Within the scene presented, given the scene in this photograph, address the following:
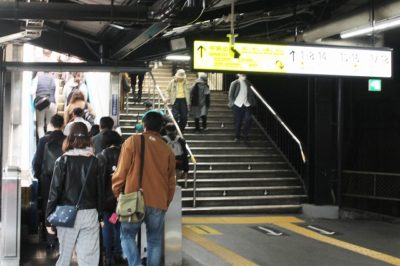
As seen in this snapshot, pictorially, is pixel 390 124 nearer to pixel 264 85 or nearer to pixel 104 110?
pixel 264 85

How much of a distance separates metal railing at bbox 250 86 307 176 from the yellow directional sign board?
4.69 metres

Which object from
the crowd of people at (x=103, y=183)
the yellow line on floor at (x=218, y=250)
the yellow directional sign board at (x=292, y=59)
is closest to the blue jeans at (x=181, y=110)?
the yellow line on floor at (x=218, y=250)

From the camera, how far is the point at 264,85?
55.3 ft

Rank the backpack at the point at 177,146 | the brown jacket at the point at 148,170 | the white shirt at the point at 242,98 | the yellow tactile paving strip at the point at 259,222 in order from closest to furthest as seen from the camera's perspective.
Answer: the brown jacket at the point at 148,170, the yellow tactile paving strip at the point at 259,222, the backpack at the point at 177,146, the white shirt at the point at 242,98

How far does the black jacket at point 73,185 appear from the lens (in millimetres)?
4969

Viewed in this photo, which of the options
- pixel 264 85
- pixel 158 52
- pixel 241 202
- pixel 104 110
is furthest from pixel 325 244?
pixel 264 85

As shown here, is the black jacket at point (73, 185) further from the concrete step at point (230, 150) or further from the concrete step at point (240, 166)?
the concrete step at point (230, 150)

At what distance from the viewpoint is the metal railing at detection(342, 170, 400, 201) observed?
→ 11.6m

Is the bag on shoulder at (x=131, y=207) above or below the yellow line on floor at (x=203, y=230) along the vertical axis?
above

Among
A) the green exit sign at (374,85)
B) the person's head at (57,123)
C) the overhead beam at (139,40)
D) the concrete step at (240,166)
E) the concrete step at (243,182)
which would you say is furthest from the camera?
the concrete step at (240,166)

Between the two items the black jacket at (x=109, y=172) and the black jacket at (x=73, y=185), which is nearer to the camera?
the black jacket at (x=73, y=185)

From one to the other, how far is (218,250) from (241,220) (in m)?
3.07

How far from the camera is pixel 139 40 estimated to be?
25.1ft

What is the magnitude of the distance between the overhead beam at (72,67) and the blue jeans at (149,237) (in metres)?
3.47
